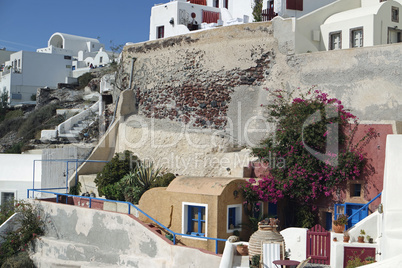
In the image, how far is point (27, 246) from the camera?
62.4 ft

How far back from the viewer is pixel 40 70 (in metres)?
43.6

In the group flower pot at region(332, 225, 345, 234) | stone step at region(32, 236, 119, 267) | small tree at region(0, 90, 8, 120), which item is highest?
small tree at region(0, 90, 8, 120)

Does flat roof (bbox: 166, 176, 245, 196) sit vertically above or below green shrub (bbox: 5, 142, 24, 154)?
below

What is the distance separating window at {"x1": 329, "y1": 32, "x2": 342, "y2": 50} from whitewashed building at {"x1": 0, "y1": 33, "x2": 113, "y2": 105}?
26214 mm

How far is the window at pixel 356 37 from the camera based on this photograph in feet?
64.9

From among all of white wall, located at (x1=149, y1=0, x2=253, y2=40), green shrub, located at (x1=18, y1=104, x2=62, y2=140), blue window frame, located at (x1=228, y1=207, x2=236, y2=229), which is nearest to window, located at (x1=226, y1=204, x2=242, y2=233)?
blue window frame, located at (x1=228, y1=207, x2=236, y2=229)

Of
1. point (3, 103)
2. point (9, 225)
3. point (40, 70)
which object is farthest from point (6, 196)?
point (40, 70)

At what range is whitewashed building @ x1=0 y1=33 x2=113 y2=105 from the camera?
42125 mm

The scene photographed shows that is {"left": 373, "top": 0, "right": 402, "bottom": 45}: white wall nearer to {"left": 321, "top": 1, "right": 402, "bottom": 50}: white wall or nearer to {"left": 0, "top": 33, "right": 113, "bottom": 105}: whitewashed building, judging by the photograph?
{"left": 321, "top": 1, "right": 402, "bottom": 50}: white wall

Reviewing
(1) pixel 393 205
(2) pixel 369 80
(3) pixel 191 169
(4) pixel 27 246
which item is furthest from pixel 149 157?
(1) pixel 393 205

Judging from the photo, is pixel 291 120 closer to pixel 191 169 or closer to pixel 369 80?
pixel 369 80

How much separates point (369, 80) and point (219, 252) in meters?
7.45

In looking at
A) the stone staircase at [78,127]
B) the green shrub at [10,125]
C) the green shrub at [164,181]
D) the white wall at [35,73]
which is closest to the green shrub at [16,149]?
the stone staircase at [78,127]

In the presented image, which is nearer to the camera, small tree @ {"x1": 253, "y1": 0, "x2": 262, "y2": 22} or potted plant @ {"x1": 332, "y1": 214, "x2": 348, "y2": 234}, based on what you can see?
potted plant @ {"x1": 332, "y1": 214, "x2": 348, "y2": 234}
